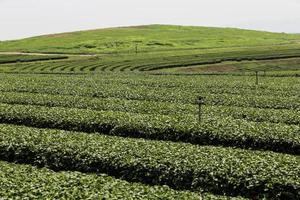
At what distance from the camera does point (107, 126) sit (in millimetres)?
30453

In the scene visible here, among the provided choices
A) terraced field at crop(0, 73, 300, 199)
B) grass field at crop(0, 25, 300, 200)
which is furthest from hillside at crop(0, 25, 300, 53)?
terraced field at crop(0, 73, 300, 199)

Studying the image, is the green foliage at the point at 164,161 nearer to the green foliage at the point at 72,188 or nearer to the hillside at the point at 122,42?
the green foliage at the point at 72,188

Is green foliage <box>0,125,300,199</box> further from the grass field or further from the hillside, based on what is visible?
the hillside

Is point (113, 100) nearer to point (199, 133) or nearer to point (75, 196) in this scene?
point (199, 133)

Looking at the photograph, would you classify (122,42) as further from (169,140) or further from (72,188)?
(72,188)

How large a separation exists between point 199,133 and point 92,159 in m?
7.77

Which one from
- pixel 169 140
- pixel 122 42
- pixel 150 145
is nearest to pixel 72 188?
pixel 150 145

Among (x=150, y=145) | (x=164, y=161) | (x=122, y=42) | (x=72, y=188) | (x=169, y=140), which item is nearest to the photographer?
(x=72, y=188)

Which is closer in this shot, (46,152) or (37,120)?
(46,152)

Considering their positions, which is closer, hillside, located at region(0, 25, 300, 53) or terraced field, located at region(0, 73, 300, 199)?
terraced field, located at region(0, 73, 300, 199)

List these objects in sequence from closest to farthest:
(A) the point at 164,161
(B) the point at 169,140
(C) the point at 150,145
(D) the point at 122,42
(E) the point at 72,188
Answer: (E) the point at 72,188 → (A) the point at 164,161 → (C) the point at 150,145 → (B) the point at 169,140 → (D) the point at 122,42

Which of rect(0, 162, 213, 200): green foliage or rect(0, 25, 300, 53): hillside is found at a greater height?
rect(0, 25, 300, 53): hillside

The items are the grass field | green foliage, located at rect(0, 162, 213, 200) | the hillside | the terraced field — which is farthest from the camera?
the hillside

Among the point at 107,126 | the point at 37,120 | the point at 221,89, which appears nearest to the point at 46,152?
the point at 107,126
